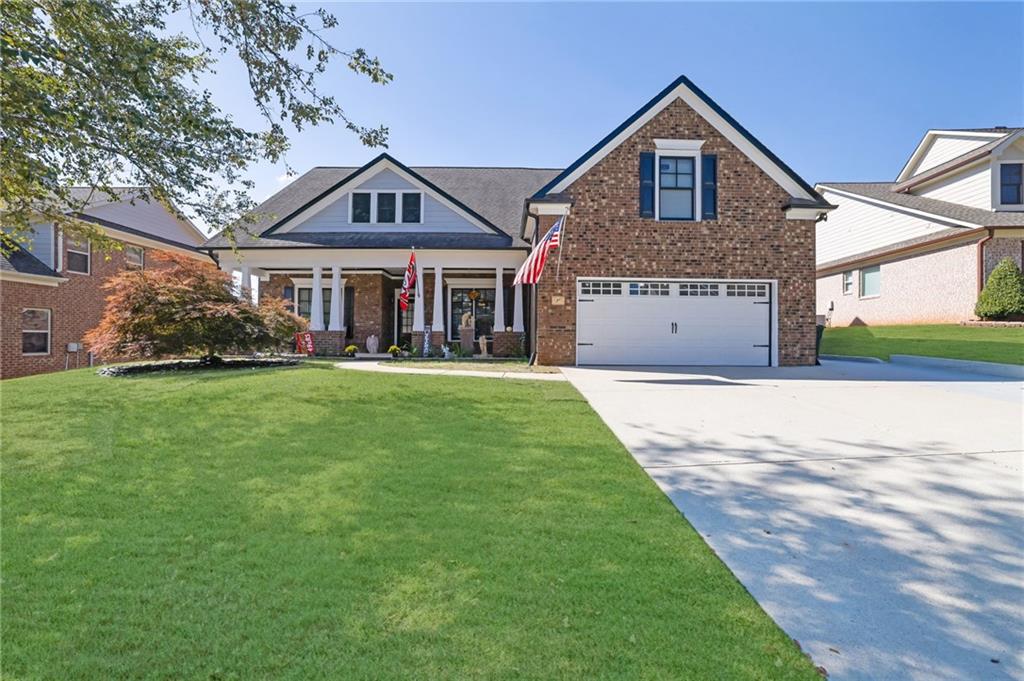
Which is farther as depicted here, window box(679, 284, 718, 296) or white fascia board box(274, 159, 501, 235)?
white fascia board box(274, 159, 501, 235)

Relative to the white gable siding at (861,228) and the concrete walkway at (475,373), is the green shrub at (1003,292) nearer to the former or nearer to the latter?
the white gable siding at (861,228)

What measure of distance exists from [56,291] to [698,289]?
20741 millimetres

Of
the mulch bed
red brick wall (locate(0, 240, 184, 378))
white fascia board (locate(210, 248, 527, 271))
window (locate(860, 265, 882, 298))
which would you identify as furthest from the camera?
window (locate(860, 265, 882, 298))

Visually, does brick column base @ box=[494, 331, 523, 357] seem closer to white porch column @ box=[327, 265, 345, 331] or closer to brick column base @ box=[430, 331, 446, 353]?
brick column base @ box=[430, 331, 446, 353]

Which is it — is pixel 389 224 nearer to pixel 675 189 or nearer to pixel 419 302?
pixel 419 302

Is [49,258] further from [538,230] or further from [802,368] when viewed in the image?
[802,368]

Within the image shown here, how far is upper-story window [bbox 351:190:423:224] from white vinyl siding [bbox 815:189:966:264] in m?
17.8

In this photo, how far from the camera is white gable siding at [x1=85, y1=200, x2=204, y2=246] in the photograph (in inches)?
760

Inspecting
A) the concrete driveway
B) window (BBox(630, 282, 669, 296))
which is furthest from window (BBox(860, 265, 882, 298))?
the concrete driveway

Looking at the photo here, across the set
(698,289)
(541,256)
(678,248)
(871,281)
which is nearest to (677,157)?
(678,248)

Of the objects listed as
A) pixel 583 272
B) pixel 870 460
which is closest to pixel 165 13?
pixel 583 272

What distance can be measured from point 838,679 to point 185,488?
177 inches

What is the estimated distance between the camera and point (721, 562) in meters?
3.04

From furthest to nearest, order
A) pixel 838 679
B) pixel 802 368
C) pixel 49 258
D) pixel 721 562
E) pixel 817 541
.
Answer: pixel 49 258 → pixel 802 368 → pixel 817 541 → pixel 721 562 → pixel 838 679
